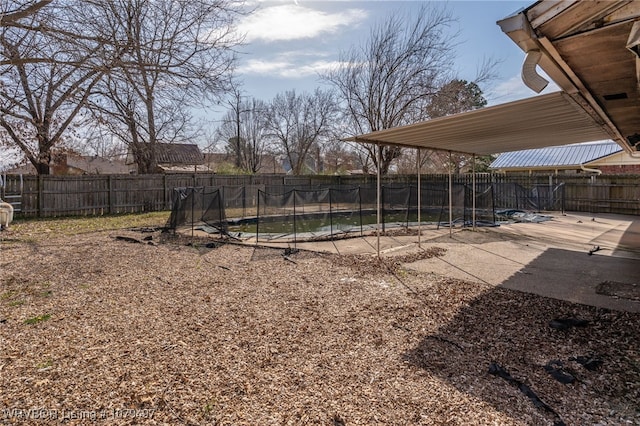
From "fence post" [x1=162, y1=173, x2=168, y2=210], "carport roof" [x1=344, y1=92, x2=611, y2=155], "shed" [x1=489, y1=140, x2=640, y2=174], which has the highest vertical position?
"shed" [x1=489, y1=140, x2=640, y2=174]

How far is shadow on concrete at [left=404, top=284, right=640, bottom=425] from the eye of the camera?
7.54 feet

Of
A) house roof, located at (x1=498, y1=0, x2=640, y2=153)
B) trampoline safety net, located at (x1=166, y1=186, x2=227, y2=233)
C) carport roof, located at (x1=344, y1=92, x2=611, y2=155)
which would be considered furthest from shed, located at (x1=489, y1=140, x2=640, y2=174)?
house roof, located at (x1=498, y1=0, x2=640, y2=153)

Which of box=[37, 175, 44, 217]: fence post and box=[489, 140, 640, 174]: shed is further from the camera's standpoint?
box=[489, 140, 640, 174]: shed

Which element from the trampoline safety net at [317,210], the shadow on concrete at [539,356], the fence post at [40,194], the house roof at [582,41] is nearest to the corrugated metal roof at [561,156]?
the trampoline safety net at [317,210]

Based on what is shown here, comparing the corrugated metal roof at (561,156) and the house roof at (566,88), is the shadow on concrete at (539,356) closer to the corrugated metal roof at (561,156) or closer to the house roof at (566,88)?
the house roof at (566,88)

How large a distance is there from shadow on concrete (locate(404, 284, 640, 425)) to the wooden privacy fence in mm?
8780

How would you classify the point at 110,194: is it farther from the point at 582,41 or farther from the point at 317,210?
the point at 582,41

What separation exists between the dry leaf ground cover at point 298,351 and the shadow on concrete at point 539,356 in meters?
0.01

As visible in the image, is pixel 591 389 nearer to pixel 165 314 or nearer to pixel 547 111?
pixel 547 111

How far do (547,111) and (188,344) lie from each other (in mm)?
4586

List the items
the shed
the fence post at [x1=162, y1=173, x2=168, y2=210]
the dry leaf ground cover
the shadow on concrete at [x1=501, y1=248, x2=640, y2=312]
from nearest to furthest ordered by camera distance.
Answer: the dry leaf ground cover
the shadow on concrete at [x1=501, y1=248, x2=640, y2=312]
the fence post at [x1=162, y1=173, x2=168, y2=210]
the shed

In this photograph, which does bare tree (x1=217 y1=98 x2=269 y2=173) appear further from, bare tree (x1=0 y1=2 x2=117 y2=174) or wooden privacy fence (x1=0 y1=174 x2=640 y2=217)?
bare tree (x1=0 y1=2 x2=117 y2=174)

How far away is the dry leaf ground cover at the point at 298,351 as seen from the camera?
2.25 meters

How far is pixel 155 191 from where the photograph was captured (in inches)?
635
